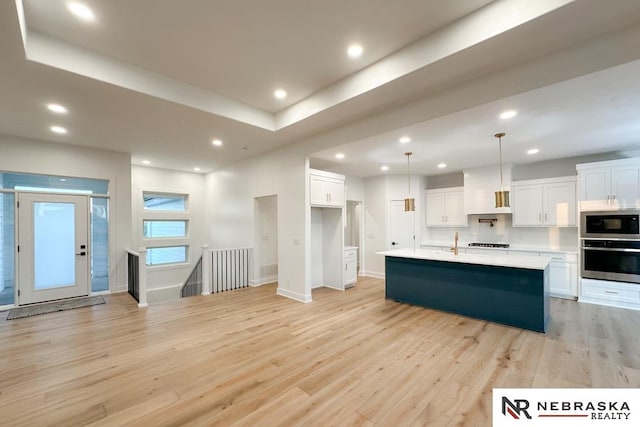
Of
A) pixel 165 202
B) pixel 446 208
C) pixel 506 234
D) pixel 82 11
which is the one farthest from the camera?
pixel 165 202

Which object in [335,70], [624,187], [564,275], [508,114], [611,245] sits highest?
[335,70]

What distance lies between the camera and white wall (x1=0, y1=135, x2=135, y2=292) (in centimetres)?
499

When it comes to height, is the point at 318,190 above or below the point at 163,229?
above

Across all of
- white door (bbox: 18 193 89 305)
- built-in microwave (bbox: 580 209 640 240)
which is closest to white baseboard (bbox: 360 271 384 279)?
built-in microwave (bbox: 580 209 640 240)

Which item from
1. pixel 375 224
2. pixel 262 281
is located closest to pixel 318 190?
pixel 375 224

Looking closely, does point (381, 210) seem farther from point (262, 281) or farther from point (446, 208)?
point (262, 281)

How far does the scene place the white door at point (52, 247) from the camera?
4949 mm

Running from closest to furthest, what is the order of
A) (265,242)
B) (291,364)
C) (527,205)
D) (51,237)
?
(291,364) → (51,237) → (527,205) → (265,242)

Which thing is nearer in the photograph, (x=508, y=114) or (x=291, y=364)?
(x=291, y=364)

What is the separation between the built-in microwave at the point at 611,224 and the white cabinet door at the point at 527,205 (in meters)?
0.82

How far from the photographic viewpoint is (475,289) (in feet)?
13.7

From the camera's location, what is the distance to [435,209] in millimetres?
7426

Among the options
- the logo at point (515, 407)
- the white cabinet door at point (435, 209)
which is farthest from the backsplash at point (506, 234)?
Answer: the logo at point (515, 407)

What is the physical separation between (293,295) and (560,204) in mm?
5734
